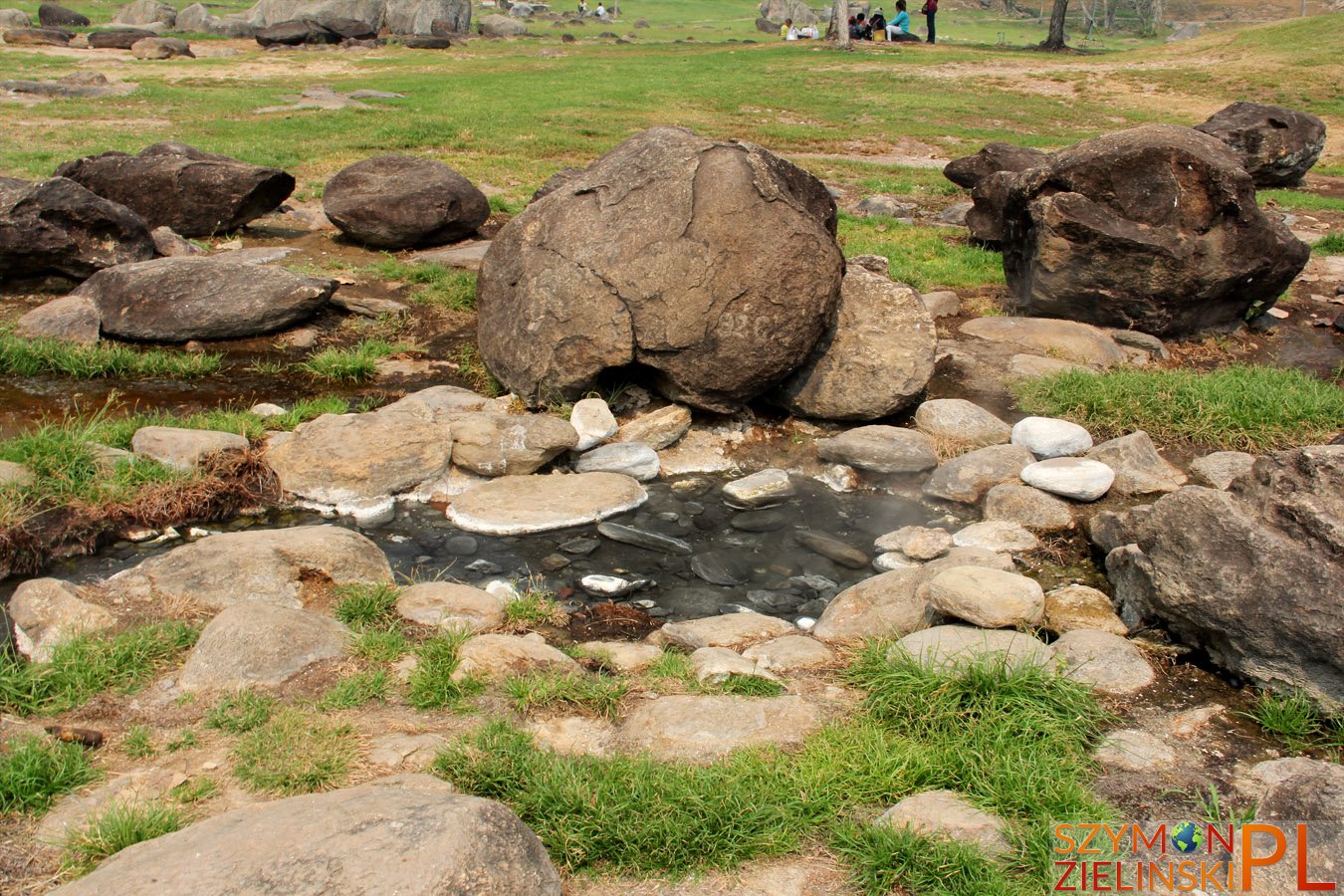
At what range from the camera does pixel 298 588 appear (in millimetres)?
5848

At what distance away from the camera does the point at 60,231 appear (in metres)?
10.3

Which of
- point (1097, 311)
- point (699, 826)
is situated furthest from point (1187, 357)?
point (699, 826)

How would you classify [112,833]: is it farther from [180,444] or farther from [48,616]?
[180,444]

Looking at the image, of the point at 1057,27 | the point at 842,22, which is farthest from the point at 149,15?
the point at 1057,27

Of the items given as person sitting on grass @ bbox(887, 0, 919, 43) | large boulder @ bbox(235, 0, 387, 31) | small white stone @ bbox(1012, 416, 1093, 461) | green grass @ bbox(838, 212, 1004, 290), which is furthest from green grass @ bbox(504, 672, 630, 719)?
person sitting on grass @ bbox(887, 0, 919, 43)

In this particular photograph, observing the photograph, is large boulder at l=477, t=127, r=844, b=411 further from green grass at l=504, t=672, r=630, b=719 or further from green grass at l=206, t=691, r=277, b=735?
green grass at l=206, t=691, r=277, b=735

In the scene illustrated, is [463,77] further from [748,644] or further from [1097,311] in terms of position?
[748,644]

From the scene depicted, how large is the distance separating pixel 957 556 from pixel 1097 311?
518cm

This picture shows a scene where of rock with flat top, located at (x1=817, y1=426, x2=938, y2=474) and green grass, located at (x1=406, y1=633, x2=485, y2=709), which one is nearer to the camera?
green grass, located at (x1=406, y1=633, x2=485, y2=709)

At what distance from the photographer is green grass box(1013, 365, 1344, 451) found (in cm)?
825

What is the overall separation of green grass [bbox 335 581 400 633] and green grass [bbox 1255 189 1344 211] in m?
15.2

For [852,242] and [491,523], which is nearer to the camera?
[491,523]

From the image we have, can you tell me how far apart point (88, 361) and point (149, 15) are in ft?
138

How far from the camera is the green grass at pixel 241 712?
4430mm
